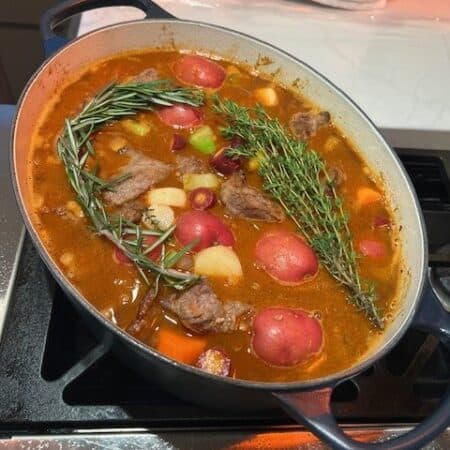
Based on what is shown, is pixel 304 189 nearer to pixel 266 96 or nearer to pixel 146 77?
pixel 266 96

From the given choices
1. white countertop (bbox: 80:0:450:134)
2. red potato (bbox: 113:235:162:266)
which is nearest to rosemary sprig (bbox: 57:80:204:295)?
red potato (bbox: 113:235:162:266)

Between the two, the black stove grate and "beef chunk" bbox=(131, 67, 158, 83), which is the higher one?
"beef chunk" bbox=(131, 67, 158, 83)

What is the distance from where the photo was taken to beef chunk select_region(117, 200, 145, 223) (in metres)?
1.05

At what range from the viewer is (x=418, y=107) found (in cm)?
160

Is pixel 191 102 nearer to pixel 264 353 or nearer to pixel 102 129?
pixel 102 129

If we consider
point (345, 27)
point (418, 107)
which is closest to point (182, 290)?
point (418, 107)

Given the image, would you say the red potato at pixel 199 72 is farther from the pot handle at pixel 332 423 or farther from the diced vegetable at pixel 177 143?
the pot handle at pixel 332 423

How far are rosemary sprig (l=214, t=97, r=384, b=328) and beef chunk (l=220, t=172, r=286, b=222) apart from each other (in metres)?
0.02

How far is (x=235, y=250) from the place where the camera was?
3.56 feet

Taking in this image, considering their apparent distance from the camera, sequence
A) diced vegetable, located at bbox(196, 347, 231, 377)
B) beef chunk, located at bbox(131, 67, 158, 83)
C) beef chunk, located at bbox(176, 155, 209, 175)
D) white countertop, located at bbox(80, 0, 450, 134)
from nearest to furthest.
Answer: diced vegetable, located at bbox(196, 347, 231, 377)
beef chunk, located at bbox(176, 155, 209, 175)
beef chunk, located at bbox(131, 67, 158, 83)
white countertop, located at bbox(80, 0, 450, 134)

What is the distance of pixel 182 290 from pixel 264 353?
0.16 metres

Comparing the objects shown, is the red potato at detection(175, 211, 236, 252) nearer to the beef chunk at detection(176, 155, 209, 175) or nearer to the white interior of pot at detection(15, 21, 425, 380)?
the beef chunk at detection(176, 155, 209, 175)

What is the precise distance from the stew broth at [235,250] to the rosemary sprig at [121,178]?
27 mm

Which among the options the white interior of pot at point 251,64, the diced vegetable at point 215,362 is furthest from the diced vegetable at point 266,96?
the diced vegetable at point 215,362
